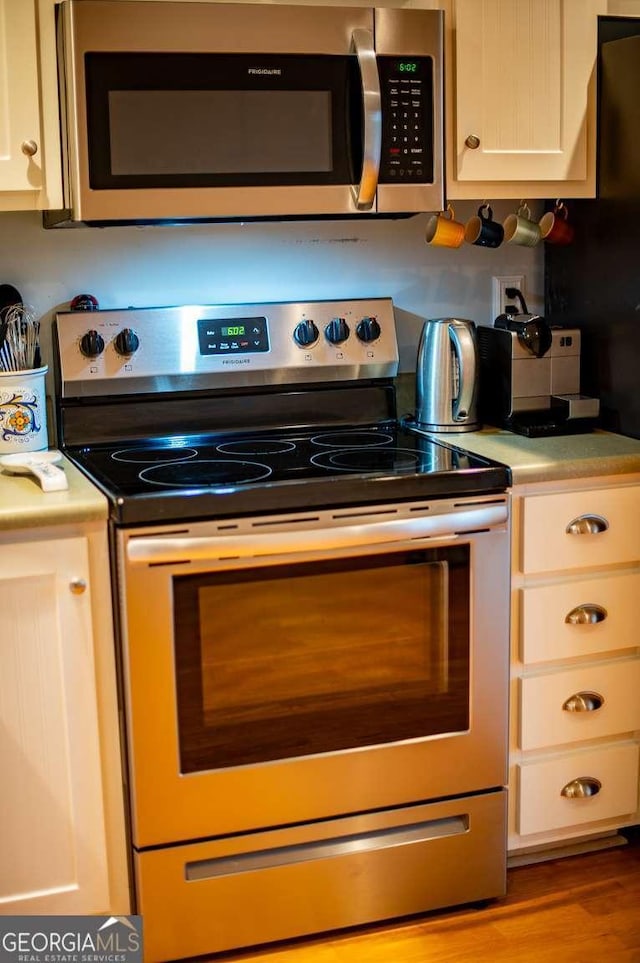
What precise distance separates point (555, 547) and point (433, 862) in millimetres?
652

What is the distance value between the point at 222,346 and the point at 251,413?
16cm

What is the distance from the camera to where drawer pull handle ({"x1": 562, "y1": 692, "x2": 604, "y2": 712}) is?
2.45 meters

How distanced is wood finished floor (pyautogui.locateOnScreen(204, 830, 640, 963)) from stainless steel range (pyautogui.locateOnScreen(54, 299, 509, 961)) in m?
0.04

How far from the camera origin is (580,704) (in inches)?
96.6

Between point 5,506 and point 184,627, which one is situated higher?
point 5,506

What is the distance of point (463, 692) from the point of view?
230 centimetres

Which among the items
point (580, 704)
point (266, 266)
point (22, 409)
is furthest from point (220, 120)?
point (580, 704)

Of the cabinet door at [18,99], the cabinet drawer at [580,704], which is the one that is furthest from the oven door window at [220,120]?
the cabinet drawer at [580,704]

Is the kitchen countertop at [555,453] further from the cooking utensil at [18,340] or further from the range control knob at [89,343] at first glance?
the cooking utensil at [18,340]

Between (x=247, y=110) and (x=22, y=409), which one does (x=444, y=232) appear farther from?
(x=22, y=409)

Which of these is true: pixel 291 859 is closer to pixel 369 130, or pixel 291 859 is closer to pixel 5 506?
pixel 5 506

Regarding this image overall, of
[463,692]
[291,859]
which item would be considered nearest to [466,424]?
[463,692]

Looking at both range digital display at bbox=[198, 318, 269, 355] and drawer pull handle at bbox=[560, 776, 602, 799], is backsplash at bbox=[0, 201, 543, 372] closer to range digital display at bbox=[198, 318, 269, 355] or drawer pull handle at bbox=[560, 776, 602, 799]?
range digital display at bbox=[198, 318, 269, 355]

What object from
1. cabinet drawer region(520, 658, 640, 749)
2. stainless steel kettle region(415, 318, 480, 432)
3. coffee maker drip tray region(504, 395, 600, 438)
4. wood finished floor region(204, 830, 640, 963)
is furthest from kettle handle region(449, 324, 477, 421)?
wood finished floor region(204, 830, 640, 963)
